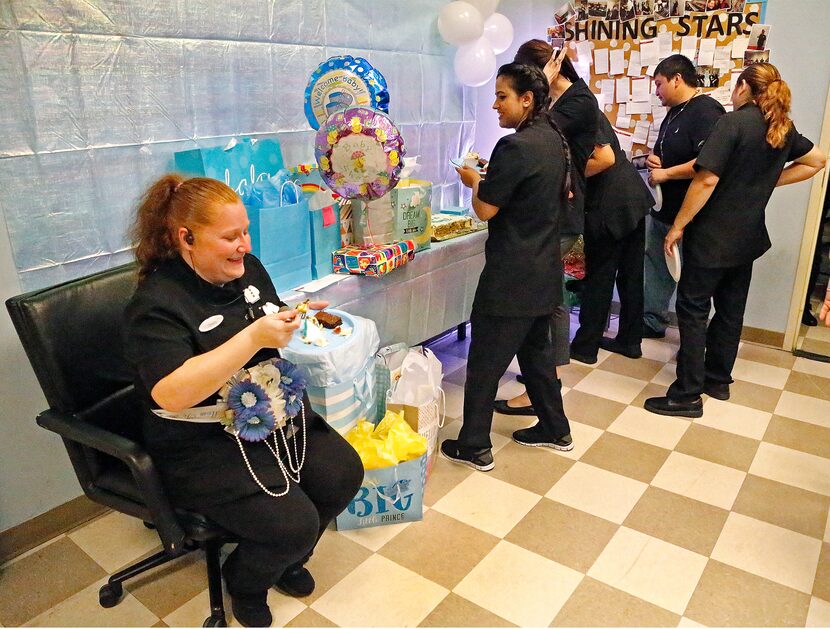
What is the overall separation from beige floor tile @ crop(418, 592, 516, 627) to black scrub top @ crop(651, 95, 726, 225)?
2377 millimetres

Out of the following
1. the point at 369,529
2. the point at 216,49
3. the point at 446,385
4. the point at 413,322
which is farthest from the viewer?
the point at 446,385

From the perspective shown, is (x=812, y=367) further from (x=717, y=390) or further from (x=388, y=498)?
(x=388, y=498)

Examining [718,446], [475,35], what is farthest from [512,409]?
[475,35]

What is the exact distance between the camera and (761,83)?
2.47 metres

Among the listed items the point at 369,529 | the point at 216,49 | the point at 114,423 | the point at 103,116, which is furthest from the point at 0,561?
the point at 216,49

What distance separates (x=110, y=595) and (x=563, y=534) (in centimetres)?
135

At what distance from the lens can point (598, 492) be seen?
2.25 metres

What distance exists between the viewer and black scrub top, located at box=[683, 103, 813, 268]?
2.47 meters

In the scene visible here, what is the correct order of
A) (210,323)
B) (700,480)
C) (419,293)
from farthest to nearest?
(419,293) < (700,480) < (210,323)

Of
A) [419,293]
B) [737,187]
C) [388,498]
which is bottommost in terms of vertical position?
[388,498]

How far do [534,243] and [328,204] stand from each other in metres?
0.82

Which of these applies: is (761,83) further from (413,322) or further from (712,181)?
(413,322)

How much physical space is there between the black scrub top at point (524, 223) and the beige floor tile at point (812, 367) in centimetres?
186

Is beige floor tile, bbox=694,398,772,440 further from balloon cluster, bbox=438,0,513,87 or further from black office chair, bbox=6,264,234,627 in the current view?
black office chair, bbox=6,264,234,627
